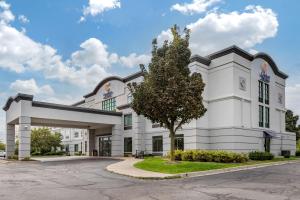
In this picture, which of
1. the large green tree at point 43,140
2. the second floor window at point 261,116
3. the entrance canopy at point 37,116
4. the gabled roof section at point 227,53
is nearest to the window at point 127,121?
the entrance canopy at point 37,116

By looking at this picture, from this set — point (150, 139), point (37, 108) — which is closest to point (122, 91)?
point (150, 139)

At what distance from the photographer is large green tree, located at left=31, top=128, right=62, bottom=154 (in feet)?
213

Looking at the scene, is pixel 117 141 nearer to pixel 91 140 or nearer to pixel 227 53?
pixel 91 140

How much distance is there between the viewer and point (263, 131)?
1558 inches

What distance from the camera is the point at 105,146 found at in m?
49.3

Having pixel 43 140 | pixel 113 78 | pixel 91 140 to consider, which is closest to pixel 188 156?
pixel 113 78

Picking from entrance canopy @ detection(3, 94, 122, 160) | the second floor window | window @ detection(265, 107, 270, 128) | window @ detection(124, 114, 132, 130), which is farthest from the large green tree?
window @ detection(265, 107, 270, 128)

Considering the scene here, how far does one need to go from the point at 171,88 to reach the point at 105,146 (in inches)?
1100

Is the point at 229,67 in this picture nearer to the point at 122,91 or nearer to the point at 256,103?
the point at 256,103

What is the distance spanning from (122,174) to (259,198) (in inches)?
413

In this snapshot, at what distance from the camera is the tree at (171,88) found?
78.0 feet

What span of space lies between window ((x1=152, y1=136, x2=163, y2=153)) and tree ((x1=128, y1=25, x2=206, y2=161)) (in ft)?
54.0

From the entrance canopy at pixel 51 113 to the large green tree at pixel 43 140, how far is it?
20.8 m

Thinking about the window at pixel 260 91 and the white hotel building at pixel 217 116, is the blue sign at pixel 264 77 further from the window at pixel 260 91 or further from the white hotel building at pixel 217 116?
the window at pixel 260 91
